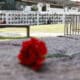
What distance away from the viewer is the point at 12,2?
32281 mm

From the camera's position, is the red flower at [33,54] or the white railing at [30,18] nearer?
the red flower at [33,54]

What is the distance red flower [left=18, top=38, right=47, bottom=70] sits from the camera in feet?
17.5

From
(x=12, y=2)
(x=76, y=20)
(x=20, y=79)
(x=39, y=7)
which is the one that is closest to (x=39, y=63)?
(x=20, y=79)

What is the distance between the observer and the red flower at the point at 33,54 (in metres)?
5.32

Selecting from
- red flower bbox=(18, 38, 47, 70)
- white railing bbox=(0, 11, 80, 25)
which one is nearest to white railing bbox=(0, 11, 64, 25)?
white railing bbox=(0, 11, 80, 25)

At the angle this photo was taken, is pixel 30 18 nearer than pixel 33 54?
No

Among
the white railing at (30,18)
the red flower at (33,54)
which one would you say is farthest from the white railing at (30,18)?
the red flower at (33,54)

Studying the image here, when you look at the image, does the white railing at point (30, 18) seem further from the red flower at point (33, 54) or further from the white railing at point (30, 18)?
the red flower at point (33, 54)

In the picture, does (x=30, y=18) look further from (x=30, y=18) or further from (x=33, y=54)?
(x=33, y=54)

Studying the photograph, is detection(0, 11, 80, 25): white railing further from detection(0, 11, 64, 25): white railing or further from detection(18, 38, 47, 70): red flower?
detection(18, 38, 47, 70): red flower

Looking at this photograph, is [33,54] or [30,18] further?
[30,18]

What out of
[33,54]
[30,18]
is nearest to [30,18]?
[30,18]

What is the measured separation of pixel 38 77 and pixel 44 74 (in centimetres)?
23

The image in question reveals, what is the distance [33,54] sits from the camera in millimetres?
5324
